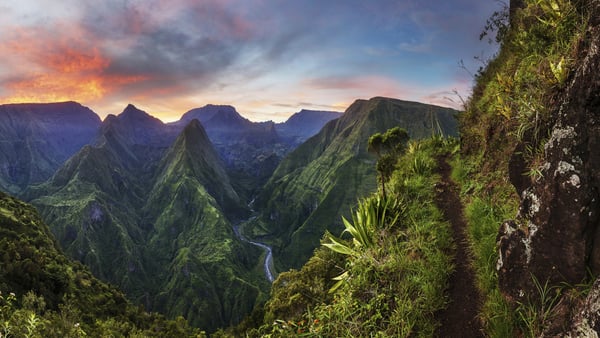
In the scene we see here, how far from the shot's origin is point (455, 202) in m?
7.61

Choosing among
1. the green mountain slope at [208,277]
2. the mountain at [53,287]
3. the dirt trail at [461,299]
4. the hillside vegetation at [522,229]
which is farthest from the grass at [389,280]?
the green mountain slope at [208,277]

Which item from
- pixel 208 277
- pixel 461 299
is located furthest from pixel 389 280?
pixel 208 277

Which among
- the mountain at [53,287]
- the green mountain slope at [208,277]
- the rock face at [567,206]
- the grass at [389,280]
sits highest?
the rock face at [567,206]

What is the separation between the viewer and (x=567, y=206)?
9.82ft

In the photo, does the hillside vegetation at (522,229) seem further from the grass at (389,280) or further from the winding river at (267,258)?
the winding river at (267,258)

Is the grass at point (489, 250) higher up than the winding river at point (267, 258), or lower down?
higher up

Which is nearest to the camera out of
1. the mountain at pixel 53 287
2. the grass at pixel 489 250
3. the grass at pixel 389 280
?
the grass at pixel 489 250

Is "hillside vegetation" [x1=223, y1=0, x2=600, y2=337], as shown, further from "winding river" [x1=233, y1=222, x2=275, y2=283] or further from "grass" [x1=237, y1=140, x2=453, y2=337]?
"winding river" [x1=233, y1=222, x2=275, y2=283]

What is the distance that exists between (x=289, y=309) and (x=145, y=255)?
195m

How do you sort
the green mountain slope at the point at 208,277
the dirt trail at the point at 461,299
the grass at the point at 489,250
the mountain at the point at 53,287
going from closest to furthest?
the grass at the point at 489,250 < the dirt trail at the point at 461,299 < the mountain at the point at 53,287 < the green mountain slope at the point at 208,277

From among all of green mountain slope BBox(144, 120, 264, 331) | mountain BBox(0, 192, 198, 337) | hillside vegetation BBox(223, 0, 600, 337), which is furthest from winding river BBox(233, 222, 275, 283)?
hillside vegetation BBox(223, 0, 600, 337)

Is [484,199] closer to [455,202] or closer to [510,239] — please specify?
[455,202]

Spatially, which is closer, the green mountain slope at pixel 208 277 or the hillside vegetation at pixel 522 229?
the hillside vegetation at pixel 522 229

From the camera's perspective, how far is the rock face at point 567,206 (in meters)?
2.86
